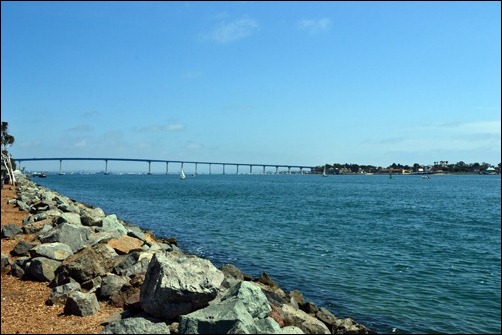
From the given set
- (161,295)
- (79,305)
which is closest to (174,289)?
(161,295)

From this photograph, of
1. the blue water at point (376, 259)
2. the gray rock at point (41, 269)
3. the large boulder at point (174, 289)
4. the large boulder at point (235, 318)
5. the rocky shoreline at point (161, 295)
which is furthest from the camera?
the blue water at point (376, 259)

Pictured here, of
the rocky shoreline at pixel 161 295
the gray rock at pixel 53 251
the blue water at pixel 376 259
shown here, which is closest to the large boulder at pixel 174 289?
the rocky shoreline at pixel 161 295

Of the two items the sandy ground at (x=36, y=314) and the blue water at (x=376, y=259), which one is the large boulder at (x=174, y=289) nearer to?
the sandy ground at (x=36, y=314)

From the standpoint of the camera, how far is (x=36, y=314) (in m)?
8.35

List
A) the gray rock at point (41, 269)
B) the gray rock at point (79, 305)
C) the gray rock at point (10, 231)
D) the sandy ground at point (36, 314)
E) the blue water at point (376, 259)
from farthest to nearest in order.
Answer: the gray rock at point (10, 231) → the blue water at point (376, 259) → the gray rock at point (41, 269) → the gray rock at point (79, 305) → the sandy ground at point (36, 314)

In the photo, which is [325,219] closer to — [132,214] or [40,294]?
[132,214]

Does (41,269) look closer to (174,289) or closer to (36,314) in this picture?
(36,314)

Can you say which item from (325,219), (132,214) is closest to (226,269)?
(325,219)

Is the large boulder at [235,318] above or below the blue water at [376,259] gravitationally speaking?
above

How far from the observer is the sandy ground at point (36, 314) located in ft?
24.7

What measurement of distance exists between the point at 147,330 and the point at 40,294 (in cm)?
385

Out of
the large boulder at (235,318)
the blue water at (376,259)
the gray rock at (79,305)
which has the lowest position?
the blue water at (376,259)

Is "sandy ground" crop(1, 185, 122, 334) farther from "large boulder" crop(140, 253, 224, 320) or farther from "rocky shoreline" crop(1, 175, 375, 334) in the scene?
"large boulder" crop(140, 253, 224, 320)

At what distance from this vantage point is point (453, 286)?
587 inches
